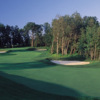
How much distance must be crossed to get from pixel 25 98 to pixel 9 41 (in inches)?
2520

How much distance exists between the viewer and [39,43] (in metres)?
65.9

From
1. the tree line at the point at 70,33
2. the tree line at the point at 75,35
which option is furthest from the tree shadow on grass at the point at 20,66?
the tree line at the point at 70,33

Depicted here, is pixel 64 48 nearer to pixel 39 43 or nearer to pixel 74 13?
pixel 74 13

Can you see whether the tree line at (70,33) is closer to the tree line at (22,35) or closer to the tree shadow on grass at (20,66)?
the tree shadow on grass at (20,66)

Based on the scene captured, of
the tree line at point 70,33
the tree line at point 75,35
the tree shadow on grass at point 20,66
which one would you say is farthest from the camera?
the tree line at point 70,33

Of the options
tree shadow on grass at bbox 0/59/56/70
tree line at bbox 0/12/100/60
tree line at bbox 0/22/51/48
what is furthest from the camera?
tree line at bbox 0/22/51/48

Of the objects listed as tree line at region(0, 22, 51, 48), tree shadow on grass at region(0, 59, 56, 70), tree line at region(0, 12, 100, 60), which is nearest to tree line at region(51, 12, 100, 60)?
tree line at region(0, 12, 100, 60)

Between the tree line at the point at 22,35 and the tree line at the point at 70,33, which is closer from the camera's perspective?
the tree line at the point at 70,33

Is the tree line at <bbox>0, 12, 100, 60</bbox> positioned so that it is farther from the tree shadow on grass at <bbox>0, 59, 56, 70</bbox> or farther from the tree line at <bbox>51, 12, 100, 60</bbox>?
the tree shadow on grass at <bbox>0, 59, 56, 70</bbox>

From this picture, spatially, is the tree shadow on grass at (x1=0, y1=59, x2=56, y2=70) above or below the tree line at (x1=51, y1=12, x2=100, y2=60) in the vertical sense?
below

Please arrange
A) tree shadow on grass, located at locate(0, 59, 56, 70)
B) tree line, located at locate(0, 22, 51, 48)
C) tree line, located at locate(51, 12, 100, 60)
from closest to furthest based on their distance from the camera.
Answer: tree shadow on grass, located at locate(0, 59, 56, 70)
tree line, located at locate(51, 12, 100, 60)
tree line, located at locate(0, 22, 51, 48)

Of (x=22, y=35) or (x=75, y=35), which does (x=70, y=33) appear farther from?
(x=22, y=35)

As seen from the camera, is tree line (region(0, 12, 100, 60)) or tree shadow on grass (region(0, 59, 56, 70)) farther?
tree line (region(0, 12, 100, 60))

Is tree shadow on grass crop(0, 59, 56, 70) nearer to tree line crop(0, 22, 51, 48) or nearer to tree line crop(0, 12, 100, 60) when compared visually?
tree line crop(0, 12, 100, 60)
